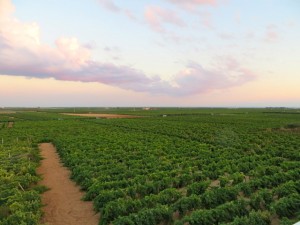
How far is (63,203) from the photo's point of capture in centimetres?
1215

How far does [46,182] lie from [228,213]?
1092 centimetres

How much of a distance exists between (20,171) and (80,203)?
626cm

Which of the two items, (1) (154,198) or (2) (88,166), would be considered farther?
(2) (88,166)

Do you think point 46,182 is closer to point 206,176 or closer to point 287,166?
point 206,176

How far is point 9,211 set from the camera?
10.3 meters

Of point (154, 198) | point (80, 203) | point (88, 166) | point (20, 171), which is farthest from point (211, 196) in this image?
point (20, 171)

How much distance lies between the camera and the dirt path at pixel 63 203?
10328 mm

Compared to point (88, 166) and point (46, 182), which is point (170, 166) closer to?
point (88, 166)

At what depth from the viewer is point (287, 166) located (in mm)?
16281

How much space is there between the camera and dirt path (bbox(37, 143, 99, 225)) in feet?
33.9

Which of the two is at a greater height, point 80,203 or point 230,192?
point 230,192

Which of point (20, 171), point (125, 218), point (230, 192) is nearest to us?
point (125, 218)

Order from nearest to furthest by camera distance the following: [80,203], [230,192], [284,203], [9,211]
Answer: [284,203] < [9,211] < [230,192] < [80,203]

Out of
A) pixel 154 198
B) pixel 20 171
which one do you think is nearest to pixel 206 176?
pixel 154 198
